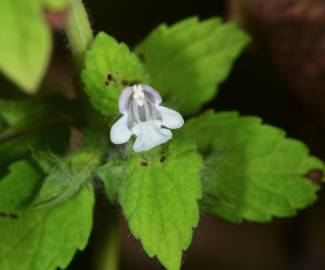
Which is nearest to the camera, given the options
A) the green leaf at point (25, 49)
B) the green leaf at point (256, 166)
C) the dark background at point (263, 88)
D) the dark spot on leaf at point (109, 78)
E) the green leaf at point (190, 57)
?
the green leaf at point (25, 49)

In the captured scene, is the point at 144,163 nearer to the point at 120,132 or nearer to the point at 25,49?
the point at 120,132

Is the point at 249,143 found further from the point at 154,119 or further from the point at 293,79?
the point at 293,79

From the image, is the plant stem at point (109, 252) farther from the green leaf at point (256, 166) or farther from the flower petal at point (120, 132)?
the flower petal at point (120, 132)

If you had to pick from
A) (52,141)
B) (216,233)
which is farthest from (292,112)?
(52,141)

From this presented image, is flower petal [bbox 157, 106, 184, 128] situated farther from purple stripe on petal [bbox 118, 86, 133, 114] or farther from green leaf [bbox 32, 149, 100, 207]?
green leaf [bbox 32, 149, 100, 207]

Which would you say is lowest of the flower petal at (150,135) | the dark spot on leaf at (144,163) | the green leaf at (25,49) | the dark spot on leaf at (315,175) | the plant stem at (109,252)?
the plant stem at (109,252)

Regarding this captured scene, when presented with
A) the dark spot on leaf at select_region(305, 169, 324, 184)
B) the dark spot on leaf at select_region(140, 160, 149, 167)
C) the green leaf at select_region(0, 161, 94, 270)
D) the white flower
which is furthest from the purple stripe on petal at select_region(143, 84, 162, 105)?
the dark spot on leaf at select_region(305, 169, 324, 184)

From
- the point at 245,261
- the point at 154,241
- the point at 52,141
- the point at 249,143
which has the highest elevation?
the point at 52,141

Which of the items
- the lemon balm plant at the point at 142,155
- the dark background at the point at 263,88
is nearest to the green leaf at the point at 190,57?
the lemon balm plant at the point at 142,155
